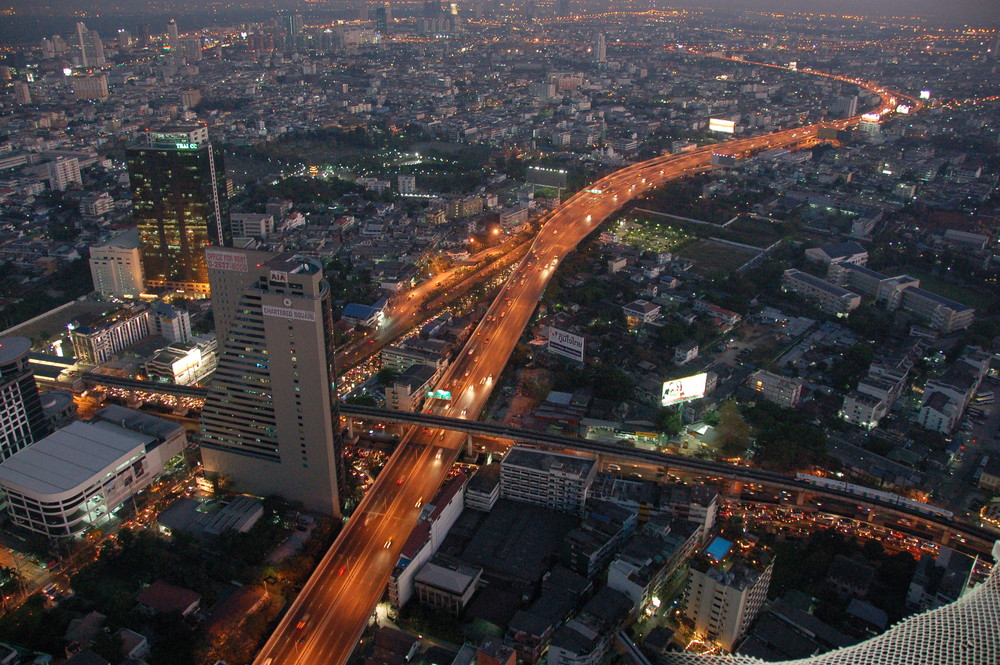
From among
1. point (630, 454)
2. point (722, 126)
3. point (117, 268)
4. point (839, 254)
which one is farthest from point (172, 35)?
point (630, 454)

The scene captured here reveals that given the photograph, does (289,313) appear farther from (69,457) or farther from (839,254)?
(839,254)

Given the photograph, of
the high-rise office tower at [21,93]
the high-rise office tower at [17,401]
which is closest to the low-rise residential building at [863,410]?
the high-rise office tower at [17,401]

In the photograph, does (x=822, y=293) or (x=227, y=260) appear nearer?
(x=227, y=260)

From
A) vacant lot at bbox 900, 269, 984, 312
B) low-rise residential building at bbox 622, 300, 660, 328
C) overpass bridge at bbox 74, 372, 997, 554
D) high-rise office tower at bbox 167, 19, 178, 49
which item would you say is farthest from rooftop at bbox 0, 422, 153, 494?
high-rise office tower at bbox 167, 19, 178, 49

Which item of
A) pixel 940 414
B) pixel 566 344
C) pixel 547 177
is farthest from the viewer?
pixel 547 177

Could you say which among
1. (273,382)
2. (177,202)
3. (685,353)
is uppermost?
(177,202)

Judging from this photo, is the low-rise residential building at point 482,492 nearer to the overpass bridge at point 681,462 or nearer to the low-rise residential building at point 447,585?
the overpass bridge at point 681,462

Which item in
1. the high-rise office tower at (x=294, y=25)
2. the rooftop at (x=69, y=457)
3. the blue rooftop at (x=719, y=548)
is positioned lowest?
the blue rooftop at (x=719, y=548)

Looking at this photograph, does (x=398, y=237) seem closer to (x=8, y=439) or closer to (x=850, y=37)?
(x=8, y=439)
